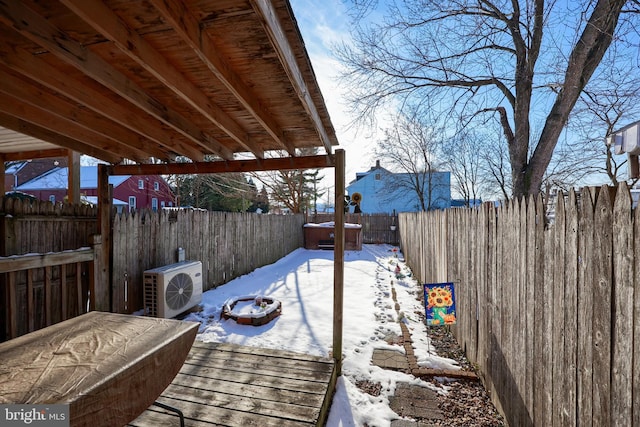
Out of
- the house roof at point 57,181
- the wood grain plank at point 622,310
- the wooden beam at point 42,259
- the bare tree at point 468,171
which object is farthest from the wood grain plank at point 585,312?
the house roof at point 57,181

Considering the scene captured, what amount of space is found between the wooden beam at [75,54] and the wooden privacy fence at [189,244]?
2498mm

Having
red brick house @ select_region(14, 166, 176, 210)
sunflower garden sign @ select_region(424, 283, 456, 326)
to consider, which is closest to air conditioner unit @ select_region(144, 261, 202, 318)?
sunflower garden sign @ select_region(424, 283, 456, 326)

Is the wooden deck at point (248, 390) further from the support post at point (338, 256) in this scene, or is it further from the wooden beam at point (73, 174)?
the wooden beam at point (73, 174)

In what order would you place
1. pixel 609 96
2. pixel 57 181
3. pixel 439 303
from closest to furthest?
pixel 439 303 < pixel 609 96 < pixel 57 181

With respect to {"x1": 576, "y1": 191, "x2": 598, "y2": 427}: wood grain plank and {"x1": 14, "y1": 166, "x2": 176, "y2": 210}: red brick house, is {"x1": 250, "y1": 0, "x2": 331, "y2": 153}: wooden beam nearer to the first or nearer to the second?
{"x1": 576, "y1": 191, "x2": 598, "y2": 427}: wood grain plank

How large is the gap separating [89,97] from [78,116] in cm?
57

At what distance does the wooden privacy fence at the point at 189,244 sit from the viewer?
4.25m

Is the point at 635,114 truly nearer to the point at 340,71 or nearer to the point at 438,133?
the point at 438,133

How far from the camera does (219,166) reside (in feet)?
12.3

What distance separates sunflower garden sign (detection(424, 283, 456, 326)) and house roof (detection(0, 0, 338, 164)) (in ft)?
7.00

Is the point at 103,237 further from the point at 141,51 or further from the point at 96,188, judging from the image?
the point at 96,188

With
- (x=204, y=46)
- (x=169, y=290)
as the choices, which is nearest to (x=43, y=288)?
(x=169, y=290)

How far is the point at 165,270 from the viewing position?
446cm

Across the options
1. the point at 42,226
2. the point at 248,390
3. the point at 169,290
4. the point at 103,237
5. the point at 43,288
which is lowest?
the point at 248,390
